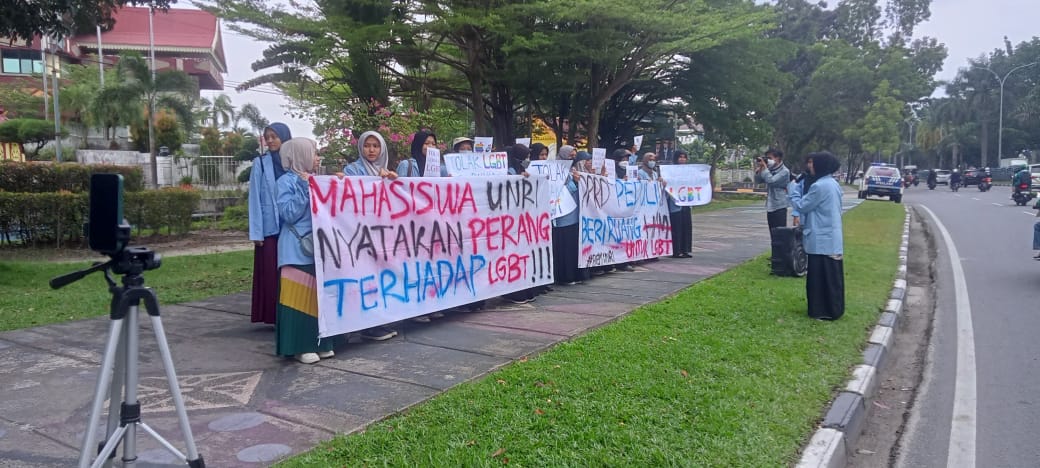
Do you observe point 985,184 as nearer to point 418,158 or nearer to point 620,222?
point 620,222

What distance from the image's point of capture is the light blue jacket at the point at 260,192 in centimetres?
620

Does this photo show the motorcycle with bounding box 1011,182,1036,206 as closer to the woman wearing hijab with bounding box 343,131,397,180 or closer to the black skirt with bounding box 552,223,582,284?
the black skirt with bounding box 552,223,582,284

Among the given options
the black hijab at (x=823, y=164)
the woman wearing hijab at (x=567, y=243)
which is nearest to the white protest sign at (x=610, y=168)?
the woman wearing hijab at (x=567, y=243)

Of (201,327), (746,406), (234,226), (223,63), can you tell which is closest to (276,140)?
(201,327)

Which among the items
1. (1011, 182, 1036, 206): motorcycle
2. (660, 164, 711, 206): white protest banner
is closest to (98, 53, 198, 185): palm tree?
(660, 164, 711, 206): white protest banner

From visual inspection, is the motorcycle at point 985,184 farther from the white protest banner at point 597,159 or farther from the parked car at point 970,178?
the white protest banner at point 597,159

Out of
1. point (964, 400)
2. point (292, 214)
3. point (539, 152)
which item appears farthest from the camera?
point (539, 152)

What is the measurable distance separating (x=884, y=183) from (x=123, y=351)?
35.6 meters

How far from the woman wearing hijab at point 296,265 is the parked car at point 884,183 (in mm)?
33164

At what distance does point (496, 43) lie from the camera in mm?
19531

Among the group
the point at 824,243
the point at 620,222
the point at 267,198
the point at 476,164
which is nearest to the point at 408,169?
the point at 476,164

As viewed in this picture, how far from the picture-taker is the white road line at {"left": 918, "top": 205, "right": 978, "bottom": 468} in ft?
14.9

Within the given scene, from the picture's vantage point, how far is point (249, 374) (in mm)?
5453

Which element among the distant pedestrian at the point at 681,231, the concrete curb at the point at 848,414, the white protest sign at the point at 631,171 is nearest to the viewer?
the concrete curb at the point at 848,414
